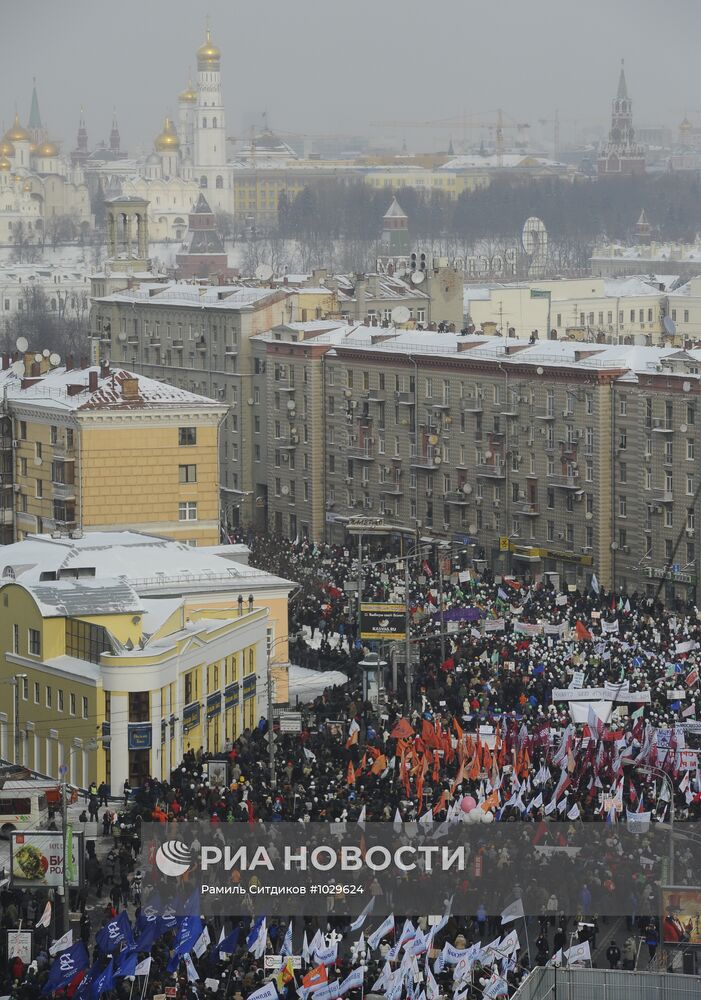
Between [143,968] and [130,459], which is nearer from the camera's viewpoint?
[143,968]

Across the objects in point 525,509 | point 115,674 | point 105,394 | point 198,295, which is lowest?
point 525,509

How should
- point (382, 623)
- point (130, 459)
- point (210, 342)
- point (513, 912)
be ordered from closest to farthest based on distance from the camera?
point (513, 912) → point (382, 623) → point (130, 459) → point (210, 342)

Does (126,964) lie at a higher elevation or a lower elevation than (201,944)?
higher

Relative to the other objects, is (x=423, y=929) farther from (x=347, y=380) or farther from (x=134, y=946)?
(x=347, y=380)

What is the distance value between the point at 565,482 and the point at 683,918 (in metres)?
38.3

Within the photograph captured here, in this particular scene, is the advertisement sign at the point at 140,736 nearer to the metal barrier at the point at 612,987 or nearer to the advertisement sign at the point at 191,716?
the advertisement sign at the point at 191,716

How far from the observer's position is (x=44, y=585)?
149 feet

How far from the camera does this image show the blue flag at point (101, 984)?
89.9ft

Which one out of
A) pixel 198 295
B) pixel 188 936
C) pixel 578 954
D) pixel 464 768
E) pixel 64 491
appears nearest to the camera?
pixel 578 954

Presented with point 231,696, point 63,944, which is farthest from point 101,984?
point 231,696

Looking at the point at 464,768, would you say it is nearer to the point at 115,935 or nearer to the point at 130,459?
the point at 115,935

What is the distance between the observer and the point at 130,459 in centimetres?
6062

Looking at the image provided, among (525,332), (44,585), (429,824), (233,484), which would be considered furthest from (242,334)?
(429,824)

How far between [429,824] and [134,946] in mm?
6017
